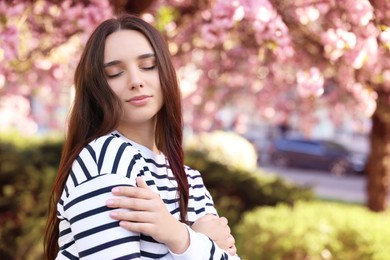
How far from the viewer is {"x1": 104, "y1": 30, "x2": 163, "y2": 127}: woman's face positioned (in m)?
1.76

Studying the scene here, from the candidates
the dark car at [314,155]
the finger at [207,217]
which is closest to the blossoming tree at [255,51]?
the finger at [207,217]

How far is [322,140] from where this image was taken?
22.3 m

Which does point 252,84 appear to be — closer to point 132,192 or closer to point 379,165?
point 379,165

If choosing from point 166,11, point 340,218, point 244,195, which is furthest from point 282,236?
point 244,195

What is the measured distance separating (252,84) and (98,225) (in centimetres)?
485

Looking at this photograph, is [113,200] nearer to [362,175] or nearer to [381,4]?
[381,4]

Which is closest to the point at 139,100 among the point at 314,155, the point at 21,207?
the point at 21,207

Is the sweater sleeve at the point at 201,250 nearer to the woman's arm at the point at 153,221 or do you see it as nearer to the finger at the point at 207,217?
the woman's arm at the point at 153,221

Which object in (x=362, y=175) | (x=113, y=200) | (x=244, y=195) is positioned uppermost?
(x=113, y=200)

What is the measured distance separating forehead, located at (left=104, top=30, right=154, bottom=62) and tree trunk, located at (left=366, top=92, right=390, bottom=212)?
15.6 feet

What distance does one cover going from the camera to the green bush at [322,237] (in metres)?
4.42

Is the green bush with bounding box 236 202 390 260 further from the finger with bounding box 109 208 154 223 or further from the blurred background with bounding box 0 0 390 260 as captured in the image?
the finger with bounding box 109 208 154 223

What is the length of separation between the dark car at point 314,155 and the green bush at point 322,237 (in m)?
16.1

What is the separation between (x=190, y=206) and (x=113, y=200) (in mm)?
422
